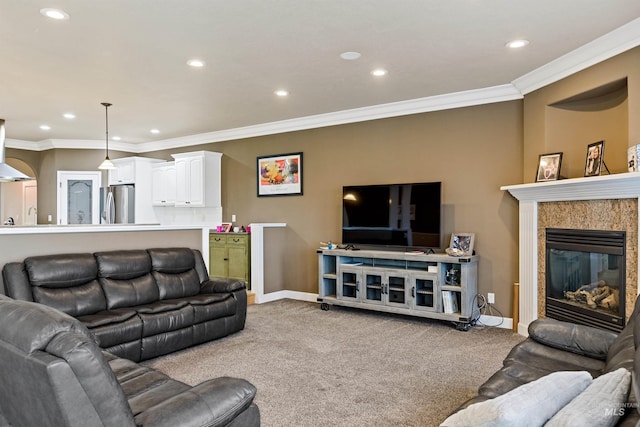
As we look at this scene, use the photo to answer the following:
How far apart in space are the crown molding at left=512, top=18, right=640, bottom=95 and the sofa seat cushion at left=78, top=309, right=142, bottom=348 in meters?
4.32

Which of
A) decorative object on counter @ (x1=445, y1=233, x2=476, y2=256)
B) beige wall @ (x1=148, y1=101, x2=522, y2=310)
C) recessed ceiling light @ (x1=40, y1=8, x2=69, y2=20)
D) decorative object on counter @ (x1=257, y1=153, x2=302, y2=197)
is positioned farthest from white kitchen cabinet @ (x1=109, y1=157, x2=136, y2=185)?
decorative object on counter @ (x1=445, y1=233, x2=476, y2=256)

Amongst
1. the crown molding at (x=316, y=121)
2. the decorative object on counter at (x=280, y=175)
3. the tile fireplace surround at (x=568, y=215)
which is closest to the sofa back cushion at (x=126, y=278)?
the decorative object on counter at (x=280, y=175)

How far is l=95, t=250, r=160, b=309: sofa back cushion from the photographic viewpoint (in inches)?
149

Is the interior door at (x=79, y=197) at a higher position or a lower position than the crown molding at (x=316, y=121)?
lower

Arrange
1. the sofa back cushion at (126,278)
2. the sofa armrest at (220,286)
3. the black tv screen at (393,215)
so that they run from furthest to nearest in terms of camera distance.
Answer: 1. the black tv screen at (393,215)
2. the sofa armrest at (220,286)
3. the sofa back cushion at (126,278)

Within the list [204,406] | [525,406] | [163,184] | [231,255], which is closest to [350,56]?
[204,406]

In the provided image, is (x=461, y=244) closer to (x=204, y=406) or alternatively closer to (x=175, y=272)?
(x=175, y=272)

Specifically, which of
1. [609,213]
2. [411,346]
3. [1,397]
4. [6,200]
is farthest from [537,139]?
[6,200]

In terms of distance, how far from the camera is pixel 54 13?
3.03m

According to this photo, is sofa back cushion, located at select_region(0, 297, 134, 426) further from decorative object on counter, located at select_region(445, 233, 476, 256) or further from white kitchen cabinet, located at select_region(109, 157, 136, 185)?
white kitchen cabinet, located at select_region(109, 157, 136, 185)

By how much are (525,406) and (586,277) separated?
10.9 ft

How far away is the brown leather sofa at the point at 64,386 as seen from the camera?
1.24 m

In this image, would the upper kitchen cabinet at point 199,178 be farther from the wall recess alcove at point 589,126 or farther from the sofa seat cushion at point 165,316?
the wall recess alcove at point 589,126

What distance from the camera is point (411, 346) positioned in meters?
4.09
